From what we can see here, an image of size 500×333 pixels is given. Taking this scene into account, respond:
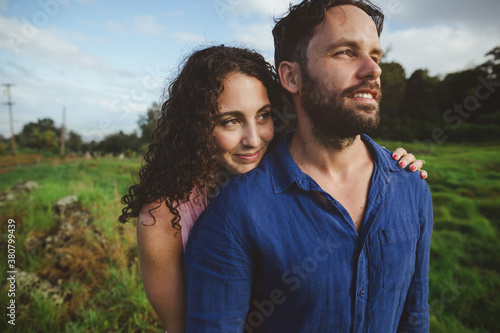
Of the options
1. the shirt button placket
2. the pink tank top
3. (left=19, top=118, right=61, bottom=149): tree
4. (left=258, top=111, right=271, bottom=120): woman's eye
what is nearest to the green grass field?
the pink tank top

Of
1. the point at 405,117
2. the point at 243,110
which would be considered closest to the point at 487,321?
the point at 243,110

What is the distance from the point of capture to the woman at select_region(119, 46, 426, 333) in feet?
5.74

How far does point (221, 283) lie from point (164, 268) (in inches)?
22.9

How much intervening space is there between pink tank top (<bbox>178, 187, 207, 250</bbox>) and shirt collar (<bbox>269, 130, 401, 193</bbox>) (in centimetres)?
58

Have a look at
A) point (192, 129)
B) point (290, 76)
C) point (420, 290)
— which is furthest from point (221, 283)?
point (290, 76)

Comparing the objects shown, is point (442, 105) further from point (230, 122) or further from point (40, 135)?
point (40, 135)

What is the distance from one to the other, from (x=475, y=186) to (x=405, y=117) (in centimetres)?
497

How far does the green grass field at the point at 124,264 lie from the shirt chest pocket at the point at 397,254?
96.4 inches

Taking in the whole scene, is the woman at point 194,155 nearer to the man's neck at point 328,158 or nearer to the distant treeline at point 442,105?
the man's neck at point 328,158

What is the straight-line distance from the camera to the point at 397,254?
4.75 feet

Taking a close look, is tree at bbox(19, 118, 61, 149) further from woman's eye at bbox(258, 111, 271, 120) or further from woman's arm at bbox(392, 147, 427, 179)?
woman's arm at bbox(392, 147, 427, 179)

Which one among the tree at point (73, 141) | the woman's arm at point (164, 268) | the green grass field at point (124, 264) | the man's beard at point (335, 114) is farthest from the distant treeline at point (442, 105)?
the tree at point (73, 141)

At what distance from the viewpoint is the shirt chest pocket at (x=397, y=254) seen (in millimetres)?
1416

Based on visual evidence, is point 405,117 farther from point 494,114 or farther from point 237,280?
point 237,280
